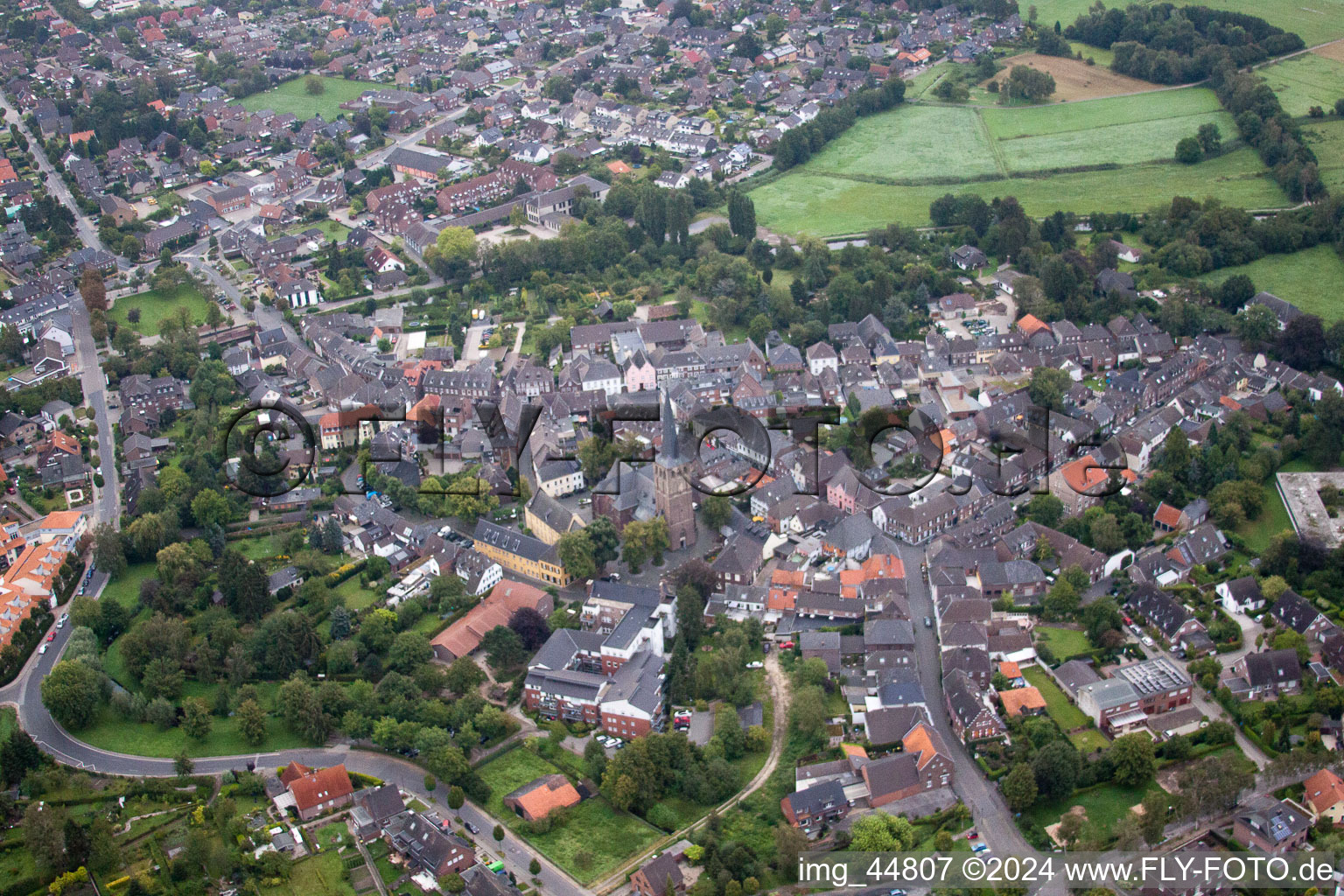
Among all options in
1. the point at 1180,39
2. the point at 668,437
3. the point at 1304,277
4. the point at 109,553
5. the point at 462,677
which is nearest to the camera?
the point at 462,677

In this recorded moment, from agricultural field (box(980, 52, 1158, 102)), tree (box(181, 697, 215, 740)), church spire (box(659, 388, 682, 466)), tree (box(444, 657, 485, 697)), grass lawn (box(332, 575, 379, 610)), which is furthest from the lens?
agricultural field (box(980, 52, 1158, 102))

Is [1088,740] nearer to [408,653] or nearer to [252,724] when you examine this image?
[408,653]

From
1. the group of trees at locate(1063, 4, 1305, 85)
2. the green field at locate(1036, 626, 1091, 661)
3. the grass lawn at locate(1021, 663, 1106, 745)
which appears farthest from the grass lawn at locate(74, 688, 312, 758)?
the group of trees at locate(1063, 4, 1305, 85)

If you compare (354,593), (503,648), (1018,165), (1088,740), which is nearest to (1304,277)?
(1018,165)

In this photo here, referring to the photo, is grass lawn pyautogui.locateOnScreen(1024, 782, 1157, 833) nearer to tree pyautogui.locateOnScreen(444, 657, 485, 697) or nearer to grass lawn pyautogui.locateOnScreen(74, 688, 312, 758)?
tree pyautogui.locateOnScreen(444, 657, 485, 697)

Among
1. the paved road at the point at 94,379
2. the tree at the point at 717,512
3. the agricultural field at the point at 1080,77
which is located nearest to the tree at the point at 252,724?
the paved road at the point at 94,379

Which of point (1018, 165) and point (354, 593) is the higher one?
point (1018, 165)
